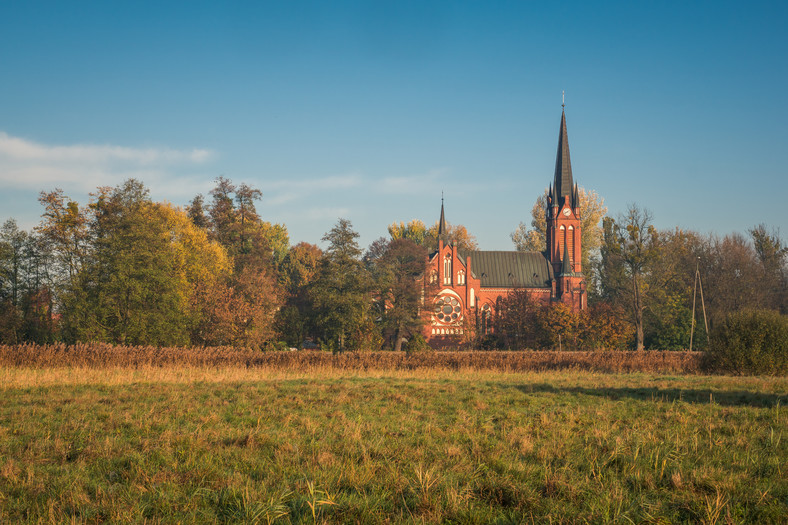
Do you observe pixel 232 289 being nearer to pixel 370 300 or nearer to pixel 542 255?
pixel 370 300

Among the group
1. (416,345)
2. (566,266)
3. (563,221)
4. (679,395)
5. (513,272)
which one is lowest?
(416,345)

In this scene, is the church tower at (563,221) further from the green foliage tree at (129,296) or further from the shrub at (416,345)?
the green foliage tree at (129,296)

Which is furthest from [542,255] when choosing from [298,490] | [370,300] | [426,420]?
[298,490]

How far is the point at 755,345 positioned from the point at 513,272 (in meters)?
53.0

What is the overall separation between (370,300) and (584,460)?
4305 centimetres

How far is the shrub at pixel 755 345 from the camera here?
23359mm

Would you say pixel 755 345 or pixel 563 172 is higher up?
pixel 563 172

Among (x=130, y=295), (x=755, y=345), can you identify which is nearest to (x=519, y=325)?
(x=755, y=345)

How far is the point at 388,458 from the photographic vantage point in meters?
7.67

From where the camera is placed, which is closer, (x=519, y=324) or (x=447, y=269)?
(x=519, y=324)

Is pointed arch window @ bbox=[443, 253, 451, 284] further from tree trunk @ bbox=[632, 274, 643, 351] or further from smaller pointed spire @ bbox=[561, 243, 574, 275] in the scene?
tree trunk @ bbox=[632, 274, 643, 351]

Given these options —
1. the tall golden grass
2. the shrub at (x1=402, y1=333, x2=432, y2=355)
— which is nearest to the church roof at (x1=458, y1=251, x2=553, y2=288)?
the shrub at (x1=402, y1=333, x2=432, y2=355)

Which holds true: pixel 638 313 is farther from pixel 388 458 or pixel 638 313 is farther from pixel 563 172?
pixel 388 458

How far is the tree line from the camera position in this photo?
124 feet
